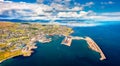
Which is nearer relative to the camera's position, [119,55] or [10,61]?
[10,61]

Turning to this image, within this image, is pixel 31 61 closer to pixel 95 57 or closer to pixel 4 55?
pixel 4 55

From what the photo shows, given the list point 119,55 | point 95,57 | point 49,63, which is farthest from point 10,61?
point 119,55

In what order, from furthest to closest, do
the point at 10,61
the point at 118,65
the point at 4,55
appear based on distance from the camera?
the point at 4,55 < the point at 10,61 < the point at 118,65

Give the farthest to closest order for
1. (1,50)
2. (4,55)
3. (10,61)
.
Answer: (1,50) < (4,55) < (10,61)

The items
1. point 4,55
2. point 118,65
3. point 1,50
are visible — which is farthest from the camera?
point 1,50

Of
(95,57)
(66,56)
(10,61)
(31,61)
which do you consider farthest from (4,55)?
(95,57)

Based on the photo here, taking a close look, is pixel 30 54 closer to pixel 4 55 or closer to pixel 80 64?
pixel 4 55

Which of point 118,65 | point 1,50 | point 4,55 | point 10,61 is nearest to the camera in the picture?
point 118,65

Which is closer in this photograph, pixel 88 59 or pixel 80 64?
pixel 80 64
